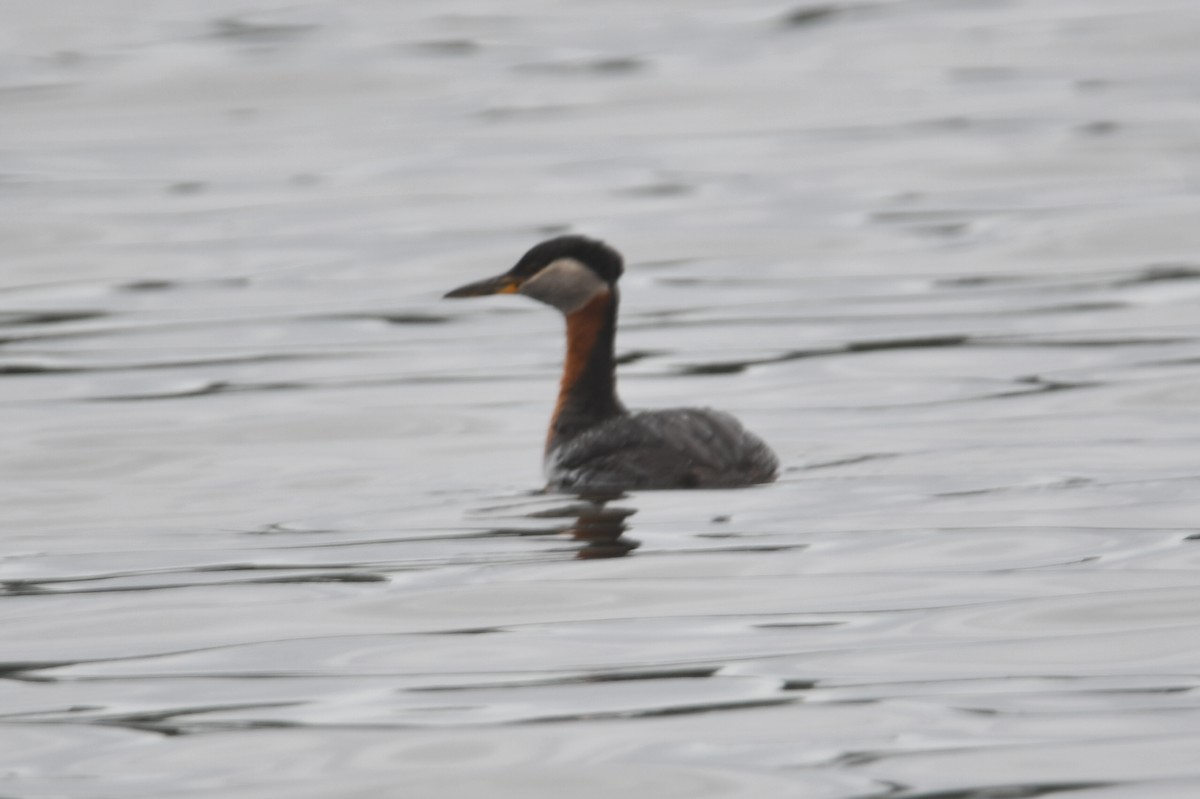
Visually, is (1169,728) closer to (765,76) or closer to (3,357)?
(3,357)

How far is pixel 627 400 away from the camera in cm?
1491

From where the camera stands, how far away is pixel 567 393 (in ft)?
39.4

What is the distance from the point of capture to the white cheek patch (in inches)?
463

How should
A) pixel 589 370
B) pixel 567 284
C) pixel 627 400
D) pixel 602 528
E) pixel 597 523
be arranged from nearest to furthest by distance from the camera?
1. pixel 602 528
2. pixel 597 523
3. pixel 567 284
4. pixel 589 370
5. pixel 627 400

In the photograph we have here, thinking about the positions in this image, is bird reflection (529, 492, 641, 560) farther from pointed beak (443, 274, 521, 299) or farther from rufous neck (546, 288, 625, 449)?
pointed beak (443, 274, 521, 299)

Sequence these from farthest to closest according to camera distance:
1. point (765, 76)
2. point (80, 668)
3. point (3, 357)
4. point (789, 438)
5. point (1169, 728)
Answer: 1. point (765, 76)
2. point (3, 357)
3. point (789, 438)
4. point (80, 668)
5. point (1169, 728)

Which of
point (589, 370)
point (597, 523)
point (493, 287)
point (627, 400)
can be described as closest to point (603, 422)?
point (589, 370)

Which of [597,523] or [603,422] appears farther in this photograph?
[603,422]

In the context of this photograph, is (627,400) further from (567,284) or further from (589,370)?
(567,284)

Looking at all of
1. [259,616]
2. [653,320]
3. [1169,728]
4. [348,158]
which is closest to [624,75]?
[348,158]

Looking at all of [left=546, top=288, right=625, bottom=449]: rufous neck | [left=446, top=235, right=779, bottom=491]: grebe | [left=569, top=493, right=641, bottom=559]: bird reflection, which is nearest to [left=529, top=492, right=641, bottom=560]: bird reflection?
[left=569, top=493, right=641, bottom=559]: bird reflection

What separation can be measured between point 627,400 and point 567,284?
124 inches

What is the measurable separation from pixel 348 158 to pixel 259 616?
1698 centimetres

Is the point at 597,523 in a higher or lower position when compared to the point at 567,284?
lower
